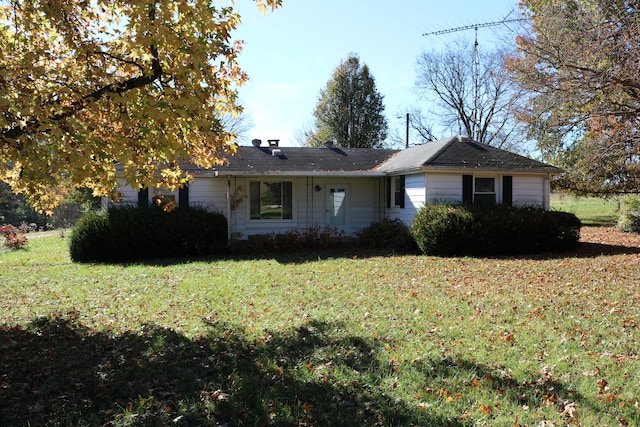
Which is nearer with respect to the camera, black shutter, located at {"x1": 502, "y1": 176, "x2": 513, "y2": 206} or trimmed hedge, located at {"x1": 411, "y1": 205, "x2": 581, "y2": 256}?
trimmed hedge, located at {"x1": 411, "y1": 205, "x2": 581, "y2": 256}

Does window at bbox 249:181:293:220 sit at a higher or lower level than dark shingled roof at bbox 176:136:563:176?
lower

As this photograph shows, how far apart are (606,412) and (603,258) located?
941 cm

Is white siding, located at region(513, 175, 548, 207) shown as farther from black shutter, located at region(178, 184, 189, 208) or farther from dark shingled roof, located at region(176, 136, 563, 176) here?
black shutter, located at region(178, 184, 189, 208)

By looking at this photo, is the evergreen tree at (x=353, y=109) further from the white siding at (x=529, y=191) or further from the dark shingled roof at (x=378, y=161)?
the white siding at (x=529, y=191)

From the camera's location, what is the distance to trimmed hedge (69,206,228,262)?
13.6 m

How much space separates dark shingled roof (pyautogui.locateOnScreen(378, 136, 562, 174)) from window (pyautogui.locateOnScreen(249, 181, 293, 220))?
378cm

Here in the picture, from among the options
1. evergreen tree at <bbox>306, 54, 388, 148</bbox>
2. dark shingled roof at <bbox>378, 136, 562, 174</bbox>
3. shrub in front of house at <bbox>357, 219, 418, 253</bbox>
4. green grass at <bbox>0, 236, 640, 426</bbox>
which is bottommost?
green grass at <bbox>0, 236, 640, 426</bbox>

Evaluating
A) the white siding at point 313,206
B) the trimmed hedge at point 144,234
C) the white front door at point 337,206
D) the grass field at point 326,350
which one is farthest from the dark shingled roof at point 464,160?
the trimmed hedge at point 144,234

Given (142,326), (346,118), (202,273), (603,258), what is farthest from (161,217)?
(346,118)

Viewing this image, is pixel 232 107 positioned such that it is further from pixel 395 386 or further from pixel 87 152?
pixel 395 386

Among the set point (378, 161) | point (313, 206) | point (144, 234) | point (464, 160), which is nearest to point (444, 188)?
point (464, 160)

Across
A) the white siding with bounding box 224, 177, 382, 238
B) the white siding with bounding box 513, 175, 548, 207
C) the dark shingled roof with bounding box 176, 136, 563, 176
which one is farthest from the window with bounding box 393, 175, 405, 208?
the white siding with bounding box 513, 175, 548, 207

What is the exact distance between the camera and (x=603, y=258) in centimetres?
1193

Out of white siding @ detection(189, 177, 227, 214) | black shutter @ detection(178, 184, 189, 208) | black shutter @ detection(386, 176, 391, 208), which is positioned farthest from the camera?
black shutter @ detection(386, 176, 391, 208)
